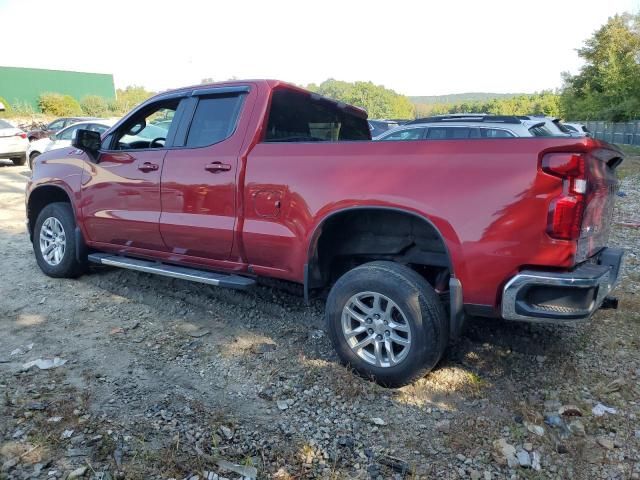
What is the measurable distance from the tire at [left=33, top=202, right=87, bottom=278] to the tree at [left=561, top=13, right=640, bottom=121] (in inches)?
1242

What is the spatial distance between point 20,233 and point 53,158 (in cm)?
285

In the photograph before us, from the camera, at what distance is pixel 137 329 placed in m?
3.93

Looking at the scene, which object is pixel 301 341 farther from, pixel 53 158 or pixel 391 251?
pixel 53 158

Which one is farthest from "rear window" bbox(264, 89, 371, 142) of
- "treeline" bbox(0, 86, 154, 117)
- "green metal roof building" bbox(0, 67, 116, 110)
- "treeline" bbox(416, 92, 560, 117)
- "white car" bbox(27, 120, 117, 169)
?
"treeline" bbox(416, 92, 560, 117)

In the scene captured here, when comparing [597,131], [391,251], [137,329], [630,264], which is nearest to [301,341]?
[391,251]

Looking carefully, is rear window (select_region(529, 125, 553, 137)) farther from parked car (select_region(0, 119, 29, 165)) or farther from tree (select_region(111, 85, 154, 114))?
tree (select_region(111, 85, 154, 114))

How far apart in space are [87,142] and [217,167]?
165 centimetres

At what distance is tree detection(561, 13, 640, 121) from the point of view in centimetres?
2939

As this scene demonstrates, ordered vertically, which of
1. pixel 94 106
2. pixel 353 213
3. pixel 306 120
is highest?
pixel 94 106

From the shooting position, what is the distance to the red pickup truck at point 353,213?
102 inches

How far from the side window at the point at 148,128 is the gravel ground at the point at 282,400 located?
1.51 metres

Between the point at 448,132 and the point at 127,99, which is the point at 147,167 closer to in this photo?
the point at 448,132

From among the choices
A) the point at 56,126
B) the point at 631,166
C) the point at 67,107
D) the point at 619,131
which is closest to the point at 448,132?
the point at 631,166

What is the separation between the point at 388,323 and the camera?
9.96 feet
